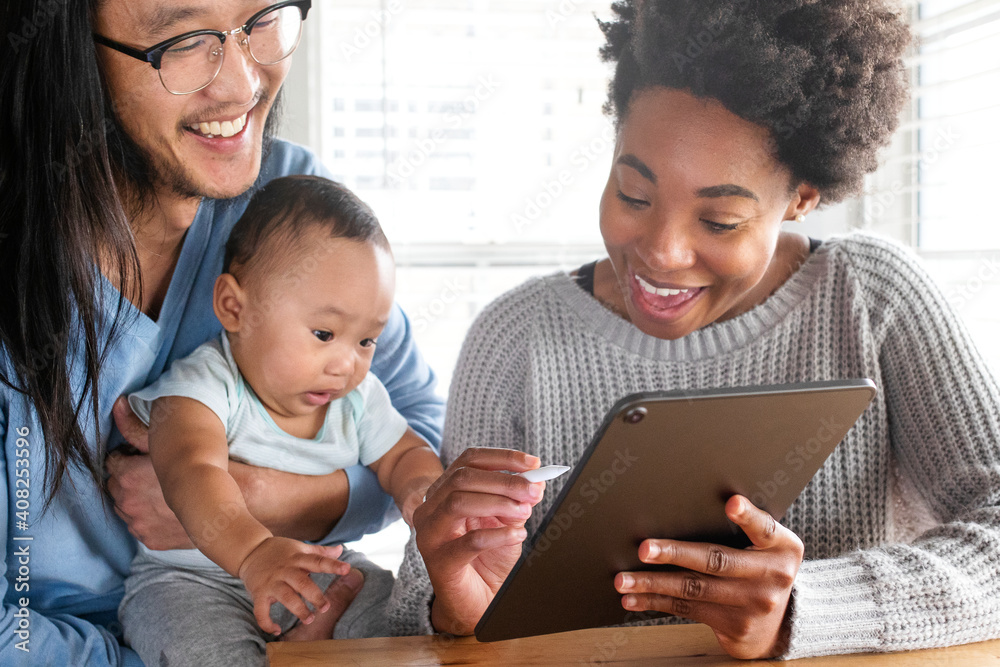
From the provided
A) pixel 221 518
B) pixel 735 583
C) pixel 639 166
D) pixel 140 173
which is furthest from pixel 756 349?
pixel 140 173

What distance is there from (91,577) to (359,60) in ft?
4.00

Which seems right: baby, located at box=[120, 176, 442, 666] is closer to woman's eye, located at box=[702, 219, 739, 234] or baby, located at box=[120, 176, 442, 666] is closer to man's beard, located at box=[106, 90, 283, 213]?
man's beard, located at box=[106, 90, 283, 213]

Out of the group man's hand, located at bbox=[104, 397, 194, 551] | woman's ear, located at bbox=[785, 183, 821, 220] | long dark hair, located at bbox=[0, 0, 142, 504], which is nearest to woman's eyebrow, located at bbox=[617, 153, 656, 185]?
woman's ear, located at bbox=[785, 183, 821, 220]

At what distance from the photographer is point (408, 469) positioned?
1.27m

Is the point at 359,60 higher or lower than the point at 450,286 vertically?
higher

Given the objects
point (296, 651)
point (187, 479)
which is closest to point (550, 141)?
point (187, 479)

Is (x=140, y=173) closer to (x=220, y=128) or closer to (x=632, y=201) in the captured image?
(x=220, y=128)

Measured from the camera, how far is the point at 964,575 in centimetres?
93

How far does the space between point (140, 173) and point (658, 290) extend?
742 mm

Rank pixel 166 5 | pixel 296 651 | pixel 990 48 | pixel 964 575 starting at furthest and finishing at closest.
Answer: pixel 990 48
pixel 166 5
pixel 964 575
pixel 296 651

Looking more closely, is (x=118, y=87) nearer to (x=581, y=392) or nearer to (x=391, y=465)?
(x=391, y=465)

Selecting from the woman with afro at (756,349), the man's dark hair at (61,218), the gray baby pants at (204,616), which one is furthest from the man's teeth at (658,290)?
the man's dark hair at (61,218)

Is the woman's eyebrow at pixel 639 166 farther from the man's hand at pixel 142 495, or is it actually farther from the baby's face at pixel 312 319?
the man's hand at pixel 142 495

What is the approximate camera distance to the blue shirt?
1.09m
